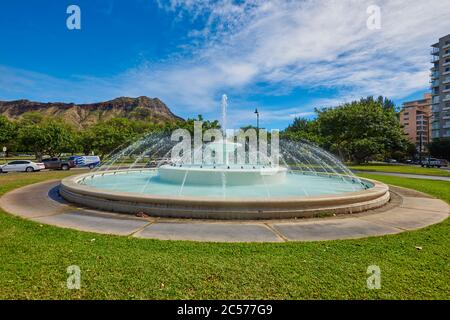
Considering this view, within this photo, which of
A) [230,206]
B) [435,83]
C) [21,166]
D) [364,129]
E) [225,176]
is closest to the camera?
[230,206]

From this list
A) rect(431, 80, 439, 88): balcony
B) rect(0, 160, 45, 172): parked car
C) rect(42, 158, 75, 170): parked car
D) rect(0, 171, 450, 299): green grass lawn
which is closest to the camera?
rect(0, 171, 450, 299): green grass lawn

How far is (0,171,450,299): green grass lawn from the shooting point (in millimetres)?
3746

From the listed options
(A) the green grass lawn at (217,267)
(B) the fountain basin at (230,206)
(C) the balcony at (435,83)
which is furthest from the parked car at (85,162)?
(C) the balcony at (435,83)

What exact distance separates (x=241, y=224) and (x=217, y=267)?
2840mm

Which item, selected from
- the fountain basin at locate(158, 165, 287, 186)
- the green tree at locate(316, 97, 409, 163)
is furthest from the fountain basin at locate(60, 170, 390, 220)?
the green tree at locate(316, 97, 409, 163)

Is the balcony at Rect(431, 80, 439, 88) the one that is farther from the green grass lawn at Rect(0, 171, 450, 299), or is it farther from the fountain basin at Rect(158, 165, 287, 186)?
the green grass lawn at Rect(0, 171, 450, 299)

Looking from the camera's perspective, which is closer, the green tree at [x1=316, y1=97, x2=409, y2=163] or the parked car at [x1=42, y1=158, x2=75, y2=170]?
the parked car at [x1=42, y1=158, x2=75, y2=170]

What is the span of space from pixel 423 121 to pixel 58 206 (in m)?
155

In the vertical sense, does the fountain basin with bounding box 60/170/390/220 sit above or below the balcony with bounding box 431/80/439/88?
below

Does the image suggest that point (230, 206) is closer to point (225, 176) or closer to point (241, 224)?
point (241, 224)

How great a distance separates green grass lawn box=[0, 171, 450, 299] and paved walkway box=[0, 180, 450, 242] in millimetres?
516

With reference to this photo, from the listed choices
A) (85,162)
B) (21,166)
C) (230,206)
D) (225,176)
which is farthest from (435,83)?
(21,166)

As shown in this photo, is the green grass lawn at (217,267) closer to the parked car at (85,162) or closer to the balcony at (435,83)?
the parked car at (85,162)

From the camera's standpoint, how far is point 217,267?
451cm
